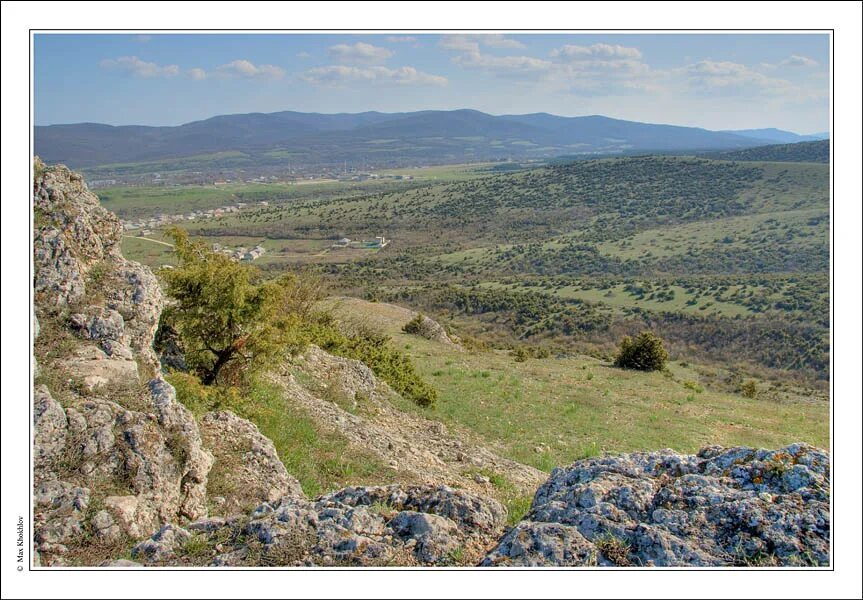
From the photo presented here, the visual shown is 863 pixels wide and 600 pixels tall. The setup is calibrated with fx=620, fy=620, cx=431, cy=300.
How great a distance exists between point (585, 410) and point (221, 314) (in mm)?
12182

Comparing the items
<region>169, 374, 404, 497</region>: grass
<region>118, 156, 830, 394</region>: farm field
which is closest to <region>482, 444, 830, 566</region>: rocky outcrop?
<region>169, 374, 404, 497</region>: grass

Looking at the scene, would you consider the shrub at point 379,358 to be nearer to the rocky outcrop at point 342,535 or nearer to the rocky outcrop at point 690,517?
the rocky outcrop at point 342,535

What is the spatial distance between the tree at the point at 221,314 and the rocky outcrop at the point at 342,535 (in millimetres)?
5746

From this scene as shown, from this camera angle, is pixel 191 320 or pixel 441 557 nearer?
pixel 441 557

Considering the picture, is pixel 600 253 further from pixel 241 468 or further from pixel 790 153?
pixel 241 468

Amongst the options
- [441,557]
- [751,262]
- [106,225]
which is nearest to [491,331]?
[751,262]

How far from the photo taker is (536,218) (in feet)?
305

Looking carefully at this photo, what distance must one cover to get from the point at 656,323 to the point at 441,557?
39.8m

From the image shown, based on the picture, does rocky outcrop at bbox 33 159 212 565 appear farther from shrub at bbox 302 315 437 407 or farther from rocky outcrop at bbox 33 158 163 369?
shrub at bbox 302 315 437 407

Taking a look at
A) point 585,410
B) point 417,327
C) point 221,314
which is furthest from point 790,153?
point 221,314

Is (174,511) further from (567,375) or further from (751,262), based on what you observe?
(751,262)

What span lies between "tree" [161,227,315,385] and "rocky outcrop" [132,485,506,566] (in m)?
5.75

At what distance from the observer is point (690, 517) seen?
16.4 feet

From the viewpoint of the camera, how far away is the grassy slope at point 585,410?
15.9 meters
